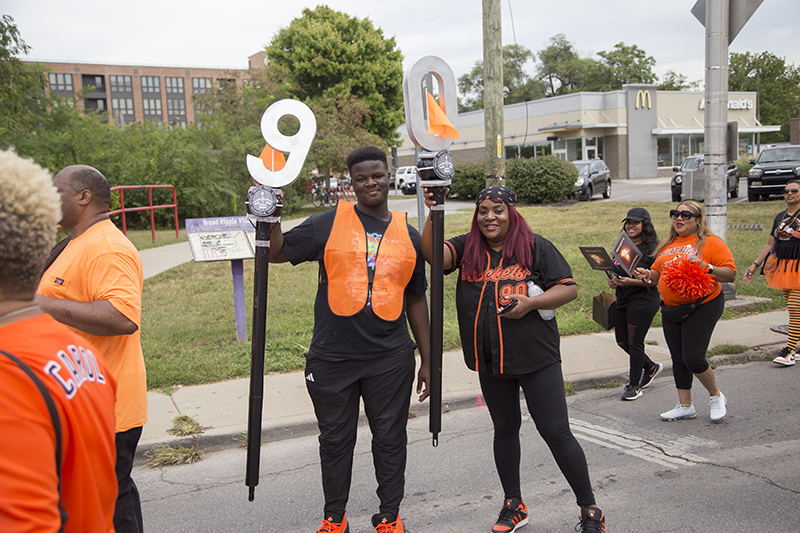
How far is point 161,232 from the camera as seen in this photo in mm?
20000

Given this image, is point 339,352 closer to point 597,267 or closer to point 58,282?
point 58,282

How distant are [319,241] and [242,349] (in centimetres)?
427

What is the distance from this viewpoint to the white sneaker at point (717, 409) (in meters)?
5.28

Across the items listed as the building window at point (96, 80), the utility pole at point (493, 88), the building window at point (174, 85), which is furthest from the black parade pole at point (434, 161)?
the building window at point (174, 85)

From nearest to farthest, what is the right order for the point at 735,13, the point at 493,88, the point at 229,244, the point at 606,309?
the point at 606,309, the point at 229,244, the point at 493,88, the point at 735,13

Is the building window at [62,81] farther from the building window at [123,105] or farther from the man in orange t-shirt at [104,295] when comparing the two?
the man in orange t-shirt at [104,295]

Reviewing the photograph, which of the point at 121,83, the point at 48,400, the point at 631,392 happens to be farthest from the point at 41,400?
the point at 121,83

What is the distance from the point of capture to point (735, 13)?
8.77 meters

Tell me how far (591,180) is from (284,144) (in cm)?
2735

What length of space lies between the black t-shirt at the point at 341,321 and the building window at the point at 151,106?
4033 inches

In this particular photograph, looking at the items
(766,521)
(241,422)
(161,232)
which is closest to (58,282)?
(241,422)

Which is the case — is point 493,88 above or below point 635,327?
above

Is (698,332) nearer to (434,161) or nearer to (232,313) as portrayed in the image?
(434,161)

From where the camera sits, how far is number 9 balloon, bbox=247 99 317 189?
310 cm
